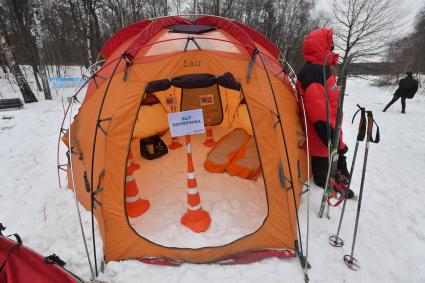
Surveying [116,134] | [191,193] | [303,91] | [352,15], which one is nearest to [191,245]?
[191,193]

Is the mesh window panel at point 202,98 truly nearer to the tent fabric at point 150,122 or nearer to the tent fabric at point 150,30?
the tent fabric at point 150,122

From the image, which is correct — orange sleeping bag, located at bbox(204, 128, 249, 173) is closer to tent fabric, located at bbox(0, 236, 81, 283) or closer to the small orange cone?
the small orange cone

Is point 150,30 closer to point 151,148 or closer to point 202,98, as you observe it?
point 151,148

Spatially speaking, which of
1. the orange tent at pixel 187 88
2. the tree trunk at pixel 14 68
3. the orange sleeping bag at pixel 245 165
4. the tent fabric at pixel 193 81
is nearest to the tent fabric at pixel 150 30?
the orange tent at pixel 187 88

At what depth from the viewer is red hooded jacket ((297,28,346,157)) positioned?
10.1 ft

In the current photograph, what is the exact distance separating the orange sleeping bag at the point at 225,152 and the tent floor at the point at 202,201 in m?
0.13

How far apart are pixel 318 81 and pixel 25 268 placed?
3.54 metres

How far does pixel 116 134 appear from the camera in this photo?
2457 millimetres

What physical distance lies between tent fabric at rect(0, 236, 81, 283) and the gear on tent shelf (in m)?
2.81

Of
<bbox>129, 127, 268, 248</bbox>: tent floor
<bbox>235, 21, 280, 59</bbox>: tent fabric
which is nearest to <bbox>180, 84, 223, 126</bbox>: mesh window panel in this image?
<bbox>129, 127, 268, 248</bbox>: tent floor

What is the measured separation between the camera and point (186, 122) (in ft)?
8.98

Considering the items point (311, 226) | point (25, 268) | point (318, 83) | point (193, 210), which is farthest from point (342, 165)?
point (25, 268)

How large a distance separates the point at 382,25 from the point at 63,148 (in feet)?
66.1

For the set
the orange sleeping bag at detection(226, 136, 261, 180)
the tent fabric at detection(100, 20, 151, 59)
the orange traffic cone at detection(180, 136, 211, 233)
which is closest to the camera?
the orange traffic cone at detection(180, 136, 211, 233)
